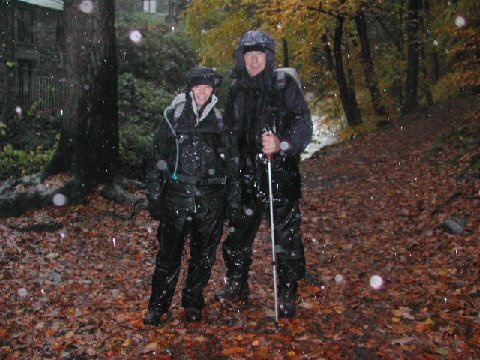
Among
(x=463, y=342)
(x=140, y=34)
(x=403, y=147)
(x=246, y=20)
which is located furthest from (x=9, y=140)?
(x=463, y=342)

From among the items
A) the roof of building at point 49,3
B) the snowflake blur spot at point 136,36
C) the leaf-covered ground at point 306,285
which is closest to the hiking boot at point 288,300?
the leaf-covered ground at point 306,285

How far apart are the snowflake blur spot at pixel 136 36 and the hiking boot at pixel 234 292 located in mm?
19541

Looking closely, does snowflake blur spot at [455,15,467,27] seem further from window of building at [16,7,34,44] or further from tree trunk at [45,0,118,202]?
window of building at [16,7,34,44]

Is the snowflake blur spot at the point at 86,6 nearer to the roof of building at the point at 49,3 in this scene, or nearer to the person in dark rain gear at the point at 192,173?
the person in dark rain gear at the point at 192,173

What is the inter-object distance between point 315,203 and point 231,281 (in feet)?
17.7

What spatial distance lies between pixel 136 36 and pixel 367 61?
10.7 meters

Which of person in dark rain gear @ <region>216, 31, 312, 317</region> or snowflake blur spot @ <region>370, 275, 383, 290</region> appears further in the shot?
snowflake blur spot @ <region>370, 275, 383, 290</region>

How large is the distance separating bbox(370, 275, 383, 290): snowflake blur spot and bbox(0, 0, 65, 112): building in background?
1530cm

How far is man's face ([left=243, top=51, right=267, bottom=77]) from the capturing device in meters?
5.24

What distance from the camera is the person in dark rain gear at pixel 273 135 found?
5211 millimetres

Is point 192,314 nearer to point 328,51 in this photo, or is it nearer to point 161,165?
point 161,165

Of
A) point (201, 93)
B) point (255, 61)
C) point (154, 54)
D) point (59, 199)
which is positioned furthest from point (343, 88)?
point (201, 93)

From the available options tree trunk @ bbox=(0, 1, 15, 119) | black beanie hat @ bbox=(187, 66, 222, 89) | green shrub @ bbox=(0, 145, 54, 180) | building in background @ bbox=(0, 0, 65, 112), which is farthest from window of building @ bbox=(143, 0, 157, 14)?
black beanie hat @ bbox=(187, 66, 222, 89)

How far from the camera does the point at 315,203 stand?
431 inches
